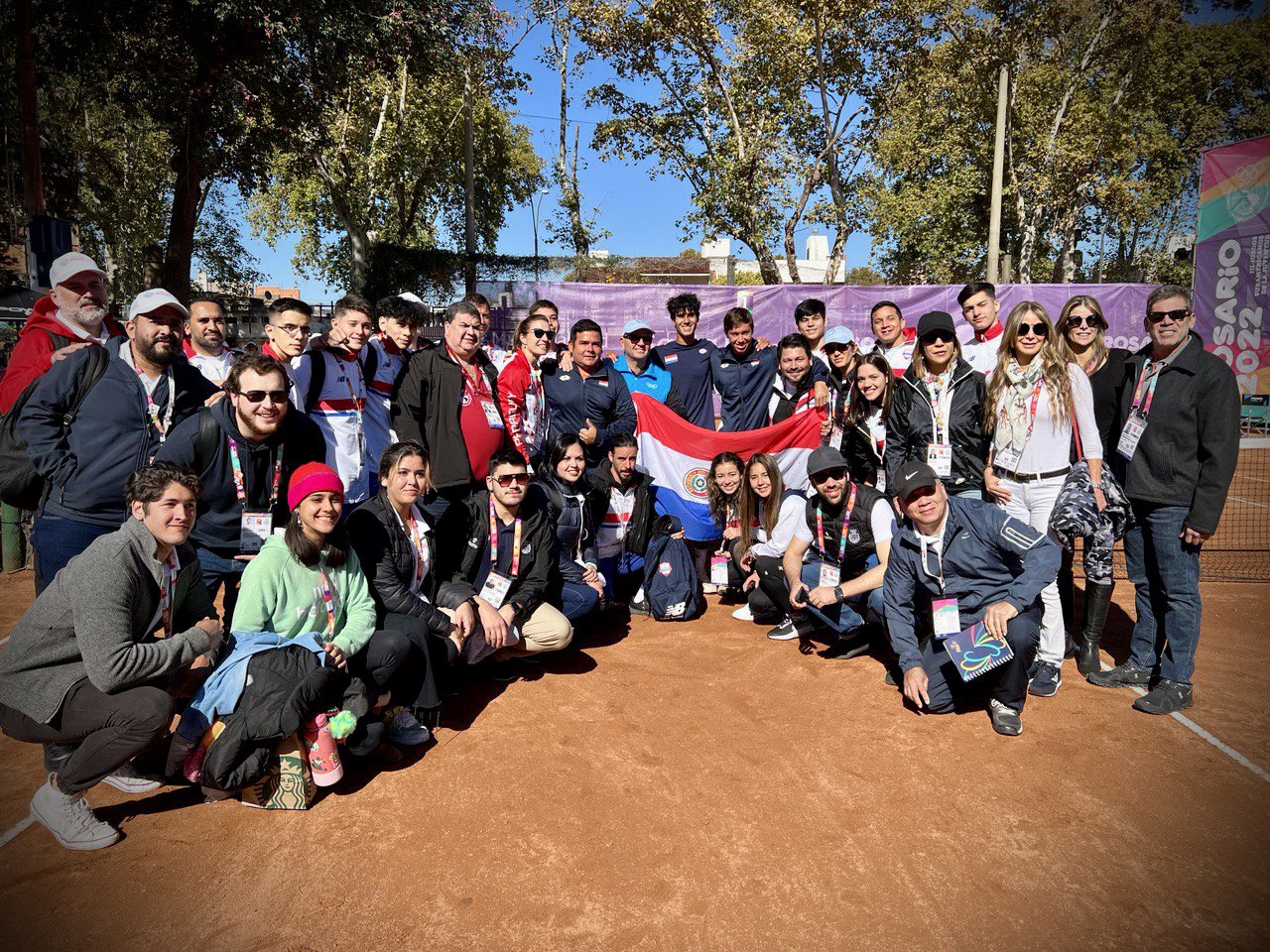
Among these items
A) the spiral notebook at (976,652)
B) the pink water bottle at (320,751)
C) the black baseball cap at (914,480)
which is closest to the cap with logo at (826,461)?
the black baseball cap at (914,480)

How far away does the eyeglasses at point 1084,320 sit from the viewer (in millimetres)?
4688

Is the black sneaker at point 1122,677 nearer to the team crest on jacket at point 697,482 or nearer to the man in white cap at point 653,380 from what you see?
the team crest on jacket at point 697,482

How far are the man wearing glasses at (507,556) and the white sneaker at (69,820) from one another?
75.7 inches

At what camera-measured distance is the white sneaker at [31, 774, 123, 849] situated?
3150 mm

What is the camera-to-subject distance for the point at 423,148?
83.9 ft

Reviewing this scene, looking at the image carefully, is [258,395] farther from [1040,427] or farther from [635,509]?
[1040,427]

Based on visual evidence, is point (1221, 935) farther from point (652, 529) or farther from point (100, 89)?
point (100, 89)

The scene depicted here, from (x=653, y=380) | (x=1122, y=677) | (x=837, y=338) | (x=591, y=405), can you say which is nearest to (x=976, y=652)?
(x=1122, y=677)

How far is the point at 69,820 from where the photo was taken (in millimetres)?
3156

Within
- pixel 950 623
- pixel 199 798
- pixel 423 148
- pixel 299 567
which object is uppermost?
pixel 423 148

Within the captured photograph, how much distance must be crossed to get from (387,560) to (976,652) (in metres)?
3.19

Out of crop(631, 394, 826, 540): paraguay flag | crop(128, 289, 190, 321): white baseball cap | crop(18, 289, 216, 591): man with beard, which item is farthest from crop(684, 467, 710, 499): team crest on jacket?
crop(128, 289, 190, 321): white baseball cap

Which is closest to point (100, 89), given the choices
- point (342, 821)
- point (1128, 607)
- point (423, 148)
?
point (423, 148)

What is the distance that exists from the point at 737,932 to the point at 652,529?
3703 mm
